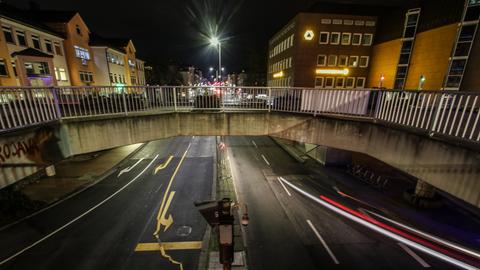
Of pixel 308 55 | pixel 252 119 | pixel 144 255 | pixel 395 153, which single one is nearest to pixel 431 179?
pixel 395 153

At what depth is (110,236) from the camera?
9.95 m

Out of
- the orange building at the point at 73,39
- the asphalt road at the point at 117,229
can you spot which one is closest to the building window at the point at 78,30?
the orange building at the point at 73,39

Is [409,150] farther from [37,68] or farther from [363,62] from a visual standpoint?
[363,62]

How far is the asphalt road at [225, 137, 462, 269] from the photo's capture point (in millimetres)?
8953

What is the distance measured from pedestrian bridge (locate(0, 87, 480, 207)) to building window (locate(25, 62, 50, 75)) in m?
15.4

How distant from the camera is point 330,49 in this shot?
31.9m

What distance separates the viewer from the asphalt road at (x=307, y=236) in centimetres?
895

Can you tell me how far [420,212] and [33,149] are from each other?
2185cm

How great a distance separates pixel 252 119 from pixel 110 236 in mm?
9883

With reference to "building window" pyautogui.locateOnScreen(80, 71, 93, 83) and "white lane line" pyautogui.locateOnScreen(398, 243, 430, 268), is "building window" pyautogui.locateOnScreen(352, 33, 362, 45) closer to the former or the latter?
"white lane line" pyautogui.locateOnScreen(398, 243, 430, 268)

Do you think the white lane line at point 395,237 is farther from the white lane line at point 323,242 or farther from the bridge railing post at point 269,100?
the bridge railing post at point 269,100

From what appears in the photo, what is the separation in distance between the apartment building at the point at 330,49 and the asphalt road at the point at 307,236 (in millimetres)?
21820

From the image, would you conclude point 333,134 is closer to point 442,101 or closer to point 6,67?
point 442,101

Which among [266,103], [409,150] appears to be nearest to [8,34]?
[266,103]
